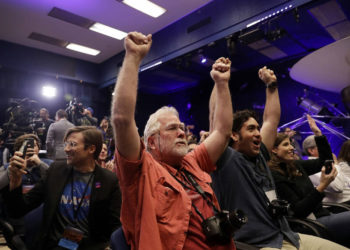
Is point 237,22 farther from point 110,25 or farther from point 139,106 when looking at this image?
point 139,106

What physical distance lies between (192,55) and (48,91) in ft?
14.1

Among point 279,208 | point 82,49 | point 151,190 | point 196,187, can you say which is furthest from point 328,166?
point 82,49

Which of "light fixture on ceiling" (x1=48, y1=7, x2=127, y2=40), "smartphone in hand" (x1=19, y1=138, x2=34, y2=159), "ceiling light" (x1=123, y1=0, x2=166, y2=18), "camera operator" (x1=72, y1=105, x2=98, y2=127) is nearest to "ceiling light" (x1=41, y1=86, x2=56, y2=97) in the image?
"light fixture on ceiling" (x1=48, y1=7, x2=127, y2=40)

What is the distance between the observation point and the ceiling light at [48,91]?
7.13 metres

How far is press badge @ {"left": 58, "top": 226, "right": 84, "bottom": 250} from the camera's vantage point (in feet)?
5.11

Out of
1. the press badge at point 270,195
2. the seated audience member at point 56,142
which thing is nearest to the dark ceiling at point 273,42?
the seated audience member at point 56,142

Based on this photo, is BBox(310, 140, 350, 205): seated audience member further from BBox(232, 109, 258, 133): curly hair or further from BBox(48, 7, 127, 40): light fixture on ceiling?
BBox(48, 7, 127, 40): light fixture on ceiling

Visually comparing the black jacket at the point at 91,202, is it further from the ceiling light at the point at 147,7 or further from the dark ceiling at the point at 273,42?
the ceiling light at the point at 147,7

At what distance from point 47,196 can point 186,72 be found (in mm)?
6104

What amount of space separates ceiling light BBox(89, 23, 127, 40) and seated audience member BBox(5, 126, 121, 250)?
14.7 feet

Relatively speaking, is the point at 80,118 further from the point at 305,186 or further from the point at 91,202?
the point at 305,186

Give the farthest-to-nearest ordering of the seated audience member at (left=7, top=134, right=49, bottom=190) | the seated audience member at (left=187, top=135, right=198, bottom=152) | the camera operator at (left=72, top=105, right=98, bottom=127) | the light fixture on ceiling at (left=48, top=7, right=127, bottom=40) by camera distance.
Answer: the light fixture on ceiling at (left=48, top=7, right=127, bottom=40)
the camera operator at (left=72, top=105, right=98, bottom=127)
the seated audience member at (left=187, top=135, right=198, bottom=152)
the seated audience member at (left=7, top=134, right=49, bottom=190)

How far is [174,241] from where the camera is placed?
1070 mm

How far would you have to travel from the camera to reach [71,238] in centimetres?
157
